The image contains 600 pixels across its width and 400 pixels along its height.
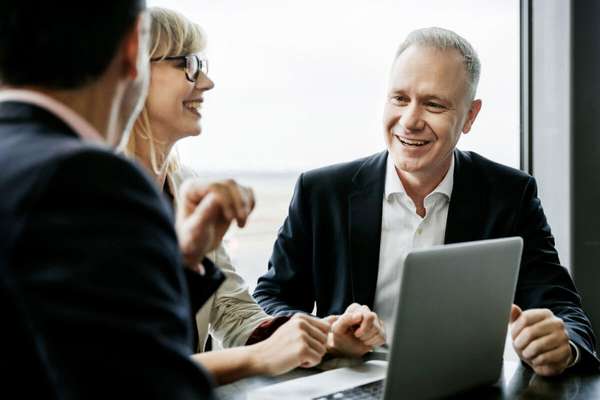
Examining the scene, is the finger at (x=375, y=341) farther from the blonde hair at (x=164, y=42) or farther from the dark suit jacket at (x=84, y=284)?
the dark suit jacket at (x=84, y=284)

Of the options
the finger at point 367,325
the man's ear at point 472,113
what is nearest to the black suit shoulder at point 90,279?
the finger at point 367,325

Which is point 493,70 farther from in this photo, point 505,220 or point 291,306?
point 291,306

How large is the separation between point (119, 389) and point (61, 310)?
0.27 ft

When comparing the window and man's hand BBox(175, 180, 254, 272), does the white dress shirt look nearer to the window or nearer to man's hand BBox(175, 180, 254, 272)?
the window

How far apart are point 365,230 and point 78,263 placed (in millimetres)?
1601

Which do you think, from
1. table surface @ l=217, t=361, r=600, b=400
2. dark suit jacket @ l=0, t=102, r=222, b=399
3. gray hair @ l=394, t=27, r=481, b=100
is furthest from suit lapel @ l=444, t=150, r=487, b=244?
dark suit jacket @ l=0, t=102, r=222, b=399

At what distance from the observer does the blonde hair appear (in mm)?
1941

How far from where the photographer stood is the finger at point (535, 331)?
159cm

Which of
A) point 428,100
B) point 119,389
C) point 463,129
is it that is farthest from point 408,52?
point 119,389

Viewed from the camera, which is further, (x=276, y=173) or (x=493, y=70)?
(x=493, y=70)

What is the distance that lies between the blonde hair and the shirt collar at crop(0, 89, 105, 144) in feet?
3.80

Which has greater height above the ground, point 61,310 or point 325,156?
point 61,310

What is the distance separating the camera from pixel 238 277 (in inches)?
83.8

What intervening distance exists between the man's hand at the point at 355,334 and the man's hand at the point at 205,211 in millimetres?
619
